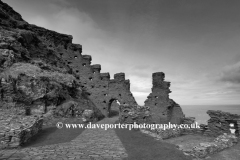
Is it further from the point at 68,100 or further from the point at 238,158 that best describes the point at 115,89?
the point at 238,158

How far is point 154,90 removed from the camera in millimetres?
29484

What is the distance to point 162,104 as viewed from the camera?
2844cm

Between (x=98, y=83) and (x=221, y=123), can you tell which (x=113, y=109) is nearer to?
(x=98, y=83)

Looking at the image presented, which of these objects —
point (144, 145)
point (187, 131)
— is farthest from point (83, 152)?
point (187, 131)

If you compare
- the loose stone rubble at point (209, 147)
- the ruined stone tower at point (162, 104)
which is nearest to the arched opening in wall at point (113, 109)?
the ruined stone tower at point (162, 104)

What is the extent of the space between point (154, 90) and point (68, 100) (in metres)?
17.9

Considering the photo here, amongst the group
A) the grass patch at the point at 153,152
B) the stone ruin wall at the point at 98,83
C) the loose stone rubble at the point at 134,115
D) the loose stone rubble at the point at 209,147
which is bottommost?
the loose stone rubble at the point at 209,147

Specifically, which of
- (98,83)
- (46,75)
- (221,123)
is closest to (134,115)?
(221,123)

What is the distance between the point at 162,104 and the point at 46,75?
844 inches

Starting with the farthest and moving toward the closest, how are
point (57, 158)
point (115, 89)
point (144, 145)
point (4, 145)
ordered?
point (115, 89)
point (144, 145)
point (4, 145)
point (57, 158)

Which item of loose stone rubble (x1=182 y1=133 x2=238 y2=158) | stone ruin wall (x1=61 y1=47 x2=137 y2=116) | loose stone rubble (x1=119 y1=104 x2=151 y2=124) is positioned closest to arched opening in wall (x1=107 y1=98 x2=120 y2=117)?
stone ruin wall (x1=61 y1=47 x2=137 y2=116)

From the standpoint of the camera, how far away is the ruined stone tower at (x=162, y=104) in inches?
1099

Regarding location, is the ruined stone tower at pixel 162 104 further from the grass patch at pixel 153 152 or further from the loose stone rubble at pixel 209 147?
the grass patch at pixel 153 152

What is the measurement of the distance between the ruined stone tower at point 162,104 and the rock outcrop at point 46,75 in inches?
186
